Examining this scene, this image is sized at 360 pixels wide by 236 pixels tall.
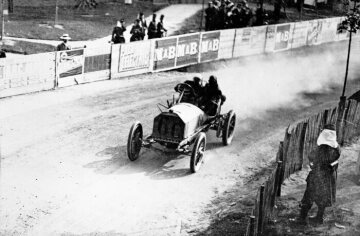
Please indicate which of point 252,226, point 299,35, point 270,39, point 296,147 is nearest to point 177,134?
point 296,147

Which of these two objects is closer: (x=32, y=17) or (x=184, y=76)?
(x=184, y=76)

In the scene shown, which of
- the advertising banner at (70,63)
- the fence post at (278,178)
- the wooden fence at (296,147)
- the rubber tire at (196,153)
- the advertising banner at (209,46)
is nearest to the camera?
the wooden fence at (296,147)

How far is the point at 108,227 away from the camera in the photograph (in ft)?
31.3

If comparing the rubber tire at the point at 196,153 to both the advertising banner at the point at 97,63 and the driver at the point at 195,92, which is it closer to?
the driver at the point at 195,92

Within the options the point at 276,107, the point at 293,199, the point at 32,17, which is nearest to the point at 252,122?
the point at 276,107

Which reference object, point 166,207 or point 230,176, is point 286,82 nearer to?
point 230,176

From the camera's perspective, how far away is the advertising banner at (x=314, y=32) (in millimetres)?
31342

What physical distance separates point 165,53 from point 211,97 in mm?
8898

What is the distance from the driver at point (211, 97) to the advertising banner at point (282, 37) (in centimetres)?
1563

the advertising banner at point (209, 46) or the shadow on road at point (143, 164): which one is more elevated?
the advertising banner at point (209, 46)

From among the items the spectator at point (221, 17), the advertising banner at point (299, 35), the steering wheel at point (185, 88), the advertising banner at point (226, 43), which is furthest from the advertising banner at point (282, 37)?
the steering wheel at point (185, 88)

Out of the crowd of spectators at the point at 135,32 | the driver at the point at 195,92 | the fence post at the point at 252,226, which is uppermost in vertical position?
the crowd of spectators at the point at 135,32

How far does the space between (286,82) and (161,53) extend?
A: 17.5 ft

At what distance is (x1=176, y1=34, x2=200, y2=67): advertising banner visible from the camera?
2305 centimetres
